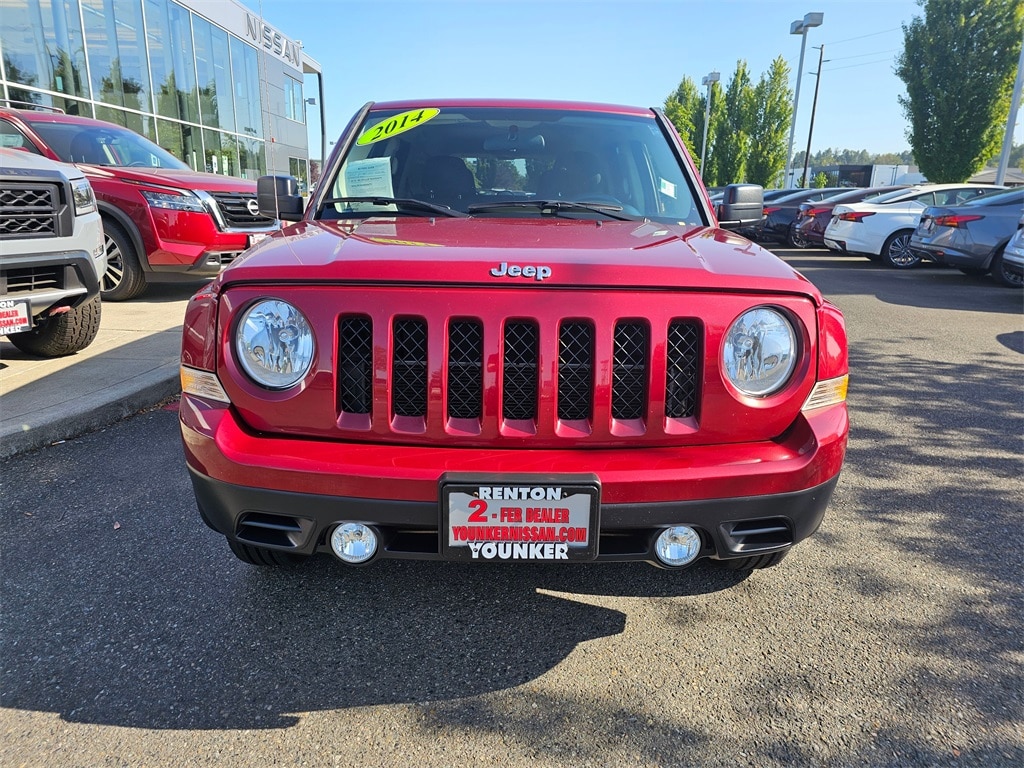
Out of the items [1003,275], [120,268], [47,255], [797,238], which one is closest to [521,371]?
[47,255]

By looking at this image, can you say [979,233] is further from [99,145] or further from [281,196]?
[99,145]

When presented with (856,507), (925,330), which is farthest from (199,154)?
(856,507)

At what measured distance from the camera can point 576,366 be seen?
6.12ft

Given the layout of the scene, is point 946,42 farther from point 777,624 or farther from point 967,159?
point 777,624

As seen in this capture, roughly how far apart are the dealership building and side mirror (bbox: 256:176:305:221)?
24.1 ft

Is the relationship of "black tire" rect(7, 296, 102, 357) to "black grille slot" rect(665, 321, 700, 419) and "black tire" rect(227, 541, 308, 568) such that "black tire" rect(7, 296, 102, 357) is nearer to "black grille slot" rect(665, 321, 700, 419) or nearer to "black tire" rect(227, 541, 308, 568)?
"black tire" rect(227, 541, 308, 568)

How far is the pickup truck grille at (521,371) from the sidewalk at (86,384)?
2.74 m

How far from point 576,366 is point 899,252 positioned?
13151 millimetres

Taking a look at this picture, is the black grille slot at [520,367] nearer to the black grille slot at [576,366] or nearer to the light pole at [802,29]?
the black grille slot at [576,366]

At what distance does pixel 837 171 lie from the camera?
198ft

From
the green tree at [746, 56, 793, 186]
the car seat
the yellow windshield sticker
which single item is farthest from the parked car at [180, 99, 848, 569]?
the green tree at [746, 56, 793, 186]

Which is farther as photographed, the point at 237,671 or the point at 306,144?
the point at 306,144

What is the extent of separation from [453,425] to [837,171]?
2667 inches

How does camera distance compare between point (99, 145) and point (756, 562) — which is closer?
point (756, 562)
